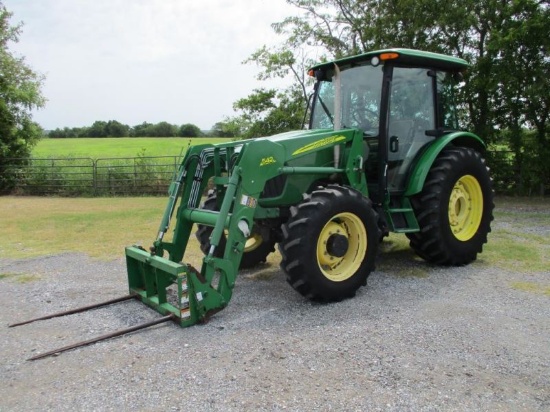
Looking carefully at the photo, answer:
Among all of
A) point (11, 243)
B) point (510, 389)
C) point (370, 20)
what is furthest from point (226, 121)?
point (510, 389)

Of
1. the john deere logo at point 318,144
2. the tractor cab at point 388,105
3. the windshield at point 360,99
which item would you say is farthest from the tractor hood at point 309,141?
the windshield at point 360,99

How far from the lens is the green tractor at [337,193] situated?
4.42 metres

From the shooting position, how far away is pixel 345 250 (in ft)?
15.7

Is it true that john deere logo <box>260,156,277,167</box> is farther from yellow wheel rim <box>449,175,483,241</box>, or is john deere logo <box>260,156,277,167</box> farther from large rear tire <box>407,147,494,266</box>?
yellow wheel rim <box>449,175,483,241</box>

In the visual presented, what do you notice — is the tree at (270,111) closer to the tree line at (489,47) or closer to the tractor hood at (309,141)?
the tree line at (489,47)

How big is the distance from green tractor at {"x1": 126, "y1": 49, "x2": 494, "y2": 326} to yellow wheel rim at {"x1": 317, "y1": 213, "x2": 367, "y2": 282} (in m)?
0.01

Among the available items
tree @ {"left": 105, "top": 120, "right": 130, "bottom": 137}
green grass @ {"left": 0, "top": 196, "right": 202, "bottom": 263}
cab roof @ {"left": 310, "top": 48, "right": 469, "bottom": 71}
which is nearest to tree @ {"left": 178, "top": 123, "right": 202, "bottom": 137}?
tree @ {"left": 105, "top": 120, "right": 130, "bottom": 137}

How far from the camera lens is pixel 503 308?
14.8 ft

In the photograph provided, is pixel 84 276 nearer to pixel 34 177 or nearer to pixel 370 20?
pixel 370 20

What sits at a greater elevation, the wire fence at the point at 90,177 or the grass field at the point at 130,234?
the wire fence at the point at 90,177

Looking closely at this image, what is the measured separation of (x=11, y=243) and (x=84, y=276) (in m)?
3.23

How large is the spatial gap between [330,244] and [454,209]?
234 cm

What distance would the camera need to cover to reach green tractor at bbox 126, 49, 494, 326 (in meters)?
4.42

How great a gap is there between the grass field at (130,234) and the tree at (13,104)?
5.45m
